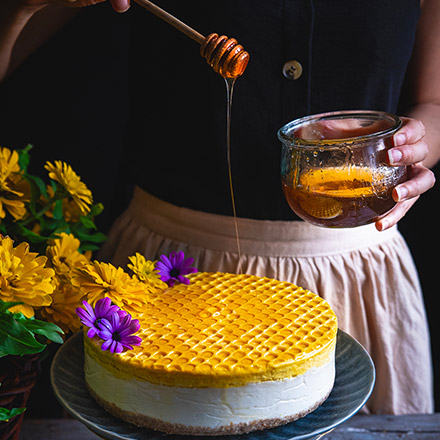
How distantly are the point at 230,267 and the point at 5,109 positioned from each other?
0.67 metres

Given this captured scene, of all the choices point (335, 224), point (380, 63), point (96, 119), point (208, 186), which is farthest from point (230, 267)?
point (96, 119)

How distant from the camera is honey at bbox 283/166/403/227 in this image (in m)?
0.69

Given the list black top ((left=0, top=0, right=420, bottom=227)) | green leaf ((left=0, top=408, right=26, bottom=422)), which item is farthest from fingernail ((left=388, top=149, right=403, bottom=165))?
green leaf ((left=0, top=408, right=26, bottom=422))

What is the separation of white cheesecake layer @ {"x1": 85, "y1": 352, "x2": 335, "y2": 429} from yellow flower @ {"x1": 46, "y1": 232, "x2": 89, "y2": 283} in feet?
0.38

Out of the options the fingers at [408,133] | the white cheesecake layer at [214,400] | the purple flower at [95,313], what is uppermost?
the fingers at [408,133]

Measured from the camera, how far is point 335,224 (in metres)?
0.73

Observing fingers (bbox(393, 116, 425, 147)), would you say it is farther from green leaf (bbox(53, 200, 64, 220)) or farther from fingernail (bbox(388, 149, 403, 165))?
green leaf (bbox(53, 200, 64, 220))

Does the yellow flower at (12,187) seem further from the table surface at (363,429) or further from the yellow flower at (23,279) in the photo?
the table surface at (363,429)

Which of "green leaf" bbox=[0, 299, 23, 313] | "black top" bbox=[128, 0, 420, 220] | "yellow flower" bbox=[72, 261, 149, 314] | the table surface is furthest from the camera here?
"black top" bbox=[128, 0, 420, 220]

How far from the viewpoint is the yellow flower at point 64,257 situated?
2.31 feet

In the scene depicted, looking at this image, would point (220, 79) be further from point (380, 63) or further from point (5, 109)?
point (5, 109)

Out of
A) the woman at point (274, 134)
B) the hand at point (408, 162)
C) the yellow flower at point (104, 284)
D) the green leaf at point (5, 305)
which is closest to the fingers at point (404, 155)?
the hand at point (408, 162)

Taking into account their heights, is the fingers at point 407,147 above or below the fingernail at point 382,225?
above

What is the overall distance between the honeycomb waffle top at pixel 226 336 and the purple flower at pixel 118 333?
11mm
